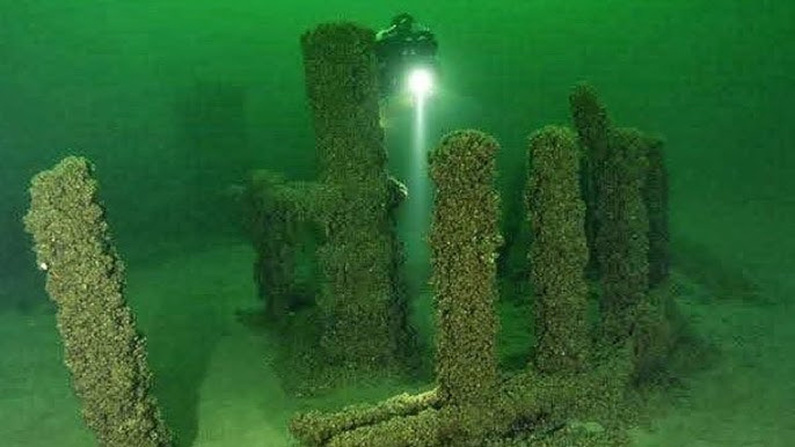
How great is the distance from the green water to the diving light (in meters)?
3.09

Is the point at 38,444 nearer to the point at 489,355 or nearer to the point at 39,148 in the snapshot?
the point at 489,355

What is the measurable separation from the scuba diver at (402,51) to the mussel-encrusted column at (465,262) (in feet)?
6.78

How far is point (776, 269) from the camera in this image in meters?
12.6

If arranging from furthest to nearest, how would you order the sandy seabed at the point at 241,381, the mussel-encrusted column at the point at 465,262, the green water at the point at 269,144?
the green water at the point at 269,144
the sandy seabed at the point at 241,381
the mussel-encrusted column at the point at 465,262

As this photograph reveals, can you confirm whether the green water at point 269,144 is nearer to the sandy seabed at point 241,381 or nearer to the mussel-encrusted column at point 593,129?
the sandy seabed at point 241,381

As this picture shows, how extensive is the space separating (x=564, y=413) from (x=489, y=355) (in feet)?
3.71

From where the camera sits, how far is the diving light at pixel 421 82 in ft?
27.8

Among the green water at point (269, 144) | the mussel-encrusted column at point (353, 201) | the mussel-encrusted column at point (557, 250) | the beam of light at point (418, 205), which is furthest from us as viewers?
the beam of light at point (418, 205)

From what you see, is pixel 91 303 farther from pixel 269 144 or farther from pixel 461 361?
pixel 269 144

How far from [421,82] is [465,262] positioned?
7.46 ft

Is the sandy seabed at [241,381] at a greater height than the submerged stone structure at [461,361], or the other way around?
the submerged stone structure at [461,361]

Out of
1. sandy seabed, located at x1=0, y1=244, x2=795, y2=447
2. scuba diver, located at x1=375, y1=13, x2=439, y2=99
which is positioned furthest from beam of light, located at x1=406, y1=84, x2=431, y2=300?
sandy seabed, located at x1=0, y1=244, x2=795, y2=447

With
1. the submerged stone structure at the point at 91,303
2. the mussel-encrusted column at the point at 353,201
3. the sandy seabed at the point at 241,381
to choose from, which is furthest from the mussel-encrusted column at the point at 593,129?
the submerged stone structure at the point at 91,303

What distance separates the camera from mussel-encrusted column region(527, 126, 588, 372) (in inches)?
297
